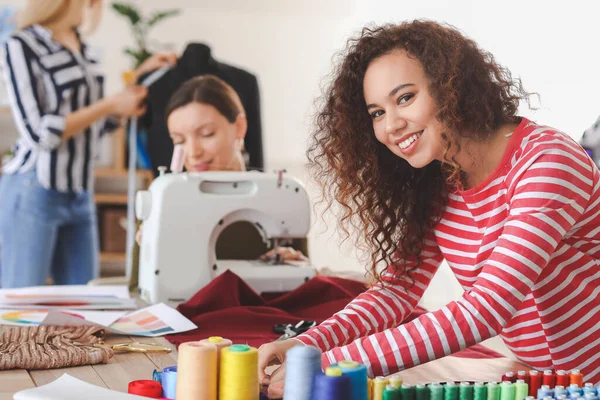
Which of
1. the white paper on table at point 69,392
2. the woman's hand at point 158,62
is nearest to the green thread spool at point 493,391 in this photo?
the white paper on table at point 69,392

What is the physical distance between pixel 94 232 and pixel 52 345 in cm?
181

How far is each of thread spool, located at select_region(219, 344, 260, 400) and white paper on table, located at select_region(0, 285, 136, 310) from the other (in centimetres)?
92

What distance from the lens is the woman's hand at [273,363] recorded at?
108 cm

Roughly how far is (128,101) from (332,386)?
98.6 inches

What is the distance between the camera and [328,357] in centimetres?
115

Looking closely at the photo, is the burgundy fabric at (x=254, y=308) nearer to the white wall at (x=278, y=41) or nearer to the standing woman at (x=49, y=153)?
the standing woman at (x=49, y=153)

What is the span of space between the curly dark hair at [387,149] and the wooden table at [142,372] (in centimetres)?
23

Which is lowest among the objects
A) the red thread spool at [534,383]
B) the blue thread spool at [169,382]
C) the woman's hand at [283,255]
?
the woman's hand at [283,255]

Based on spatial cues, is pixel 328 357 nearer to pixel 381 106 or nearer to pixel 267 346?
pixel 267 346

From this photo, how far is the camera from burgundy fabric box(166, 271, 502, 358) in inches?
62.3

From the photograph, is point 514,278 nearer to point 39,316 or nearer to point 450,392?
point 450,392

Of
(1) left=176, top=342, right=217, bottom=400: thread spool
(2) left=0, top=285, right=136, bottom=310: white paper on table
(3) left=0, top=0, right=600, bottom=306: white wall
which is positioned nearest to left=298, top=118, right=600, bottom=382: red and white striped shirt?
(1) left=176, top=342, right=217, bottom=400: thread spool

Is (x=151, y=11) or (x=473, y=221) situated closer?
(x=473, y=221)

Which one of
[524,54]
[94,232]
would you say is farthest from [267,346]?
[524,54]
